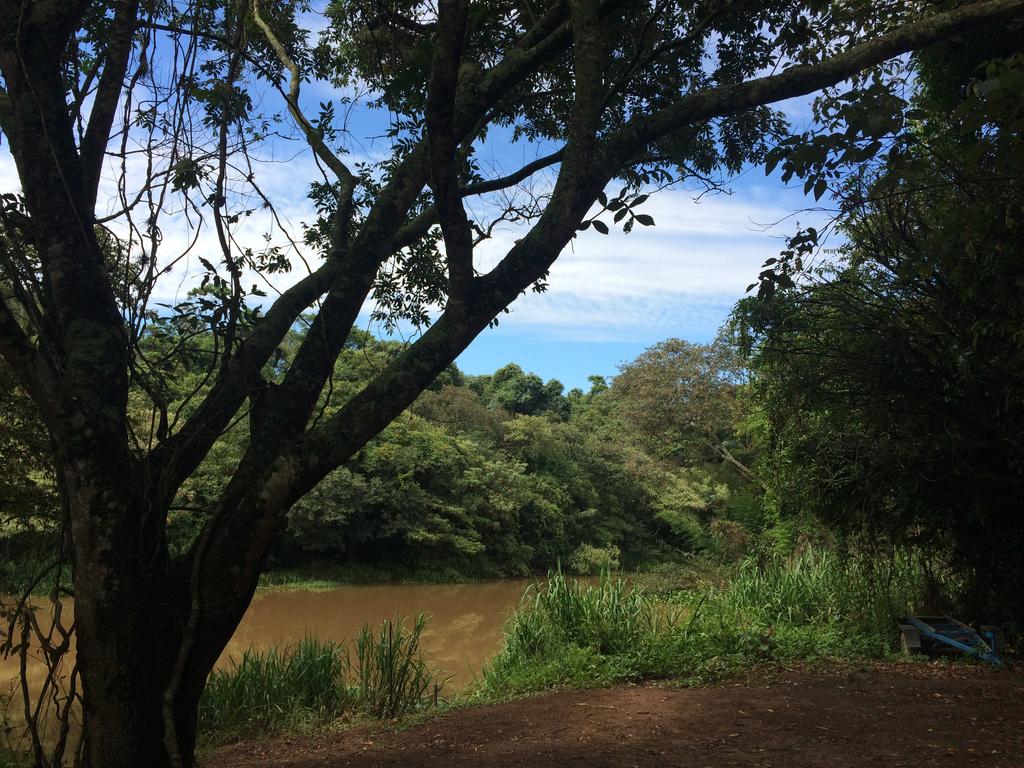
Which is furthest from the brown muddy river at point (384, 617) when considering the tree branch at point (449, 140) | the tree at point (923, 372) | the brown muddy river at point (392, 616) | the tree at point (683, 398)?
the tree at point (683, 398)

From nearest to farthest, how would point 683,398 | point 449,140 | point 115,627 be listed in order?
point 115,627, point 449,140, point 683,398

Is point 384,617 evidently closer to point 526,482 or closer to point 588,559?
point 526,482

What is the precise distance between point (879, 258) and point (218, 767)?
5.81 metres

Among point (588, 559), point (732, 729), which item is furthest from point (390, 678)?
point (588, 559)

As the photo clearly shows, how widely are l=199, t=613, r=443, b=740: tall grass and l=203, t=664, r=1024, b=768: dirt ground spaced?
0.64m

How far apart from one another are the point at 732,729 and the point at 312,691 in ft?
11.2

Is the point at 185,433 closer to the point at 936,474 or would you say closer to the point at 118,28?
the point at 118,28

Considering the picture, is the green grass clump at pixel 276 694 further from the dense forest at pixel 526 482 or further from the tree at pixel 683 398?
the tree at pixel 683 398

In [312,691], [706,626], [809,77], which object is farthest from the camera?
[706,626]

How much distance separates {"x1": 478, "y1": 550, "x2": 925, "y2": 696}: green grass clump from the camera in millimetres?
6055

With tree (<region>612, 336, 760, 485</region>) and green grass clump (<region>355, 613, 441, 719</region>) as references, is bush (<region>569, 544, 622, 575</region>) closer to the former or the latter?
tree (<region>612, 336, 760, 485</region>)

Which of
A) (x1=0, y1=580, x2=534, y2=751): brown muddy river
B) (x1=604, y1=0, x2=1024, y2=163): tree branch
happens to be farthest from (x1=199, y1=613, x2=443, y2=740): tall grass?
(x1=604, y1=0, x2=1024, y2=163): tree branch

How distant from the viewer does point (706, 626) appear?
6750mm

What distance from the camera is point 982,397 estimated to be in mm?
5754
